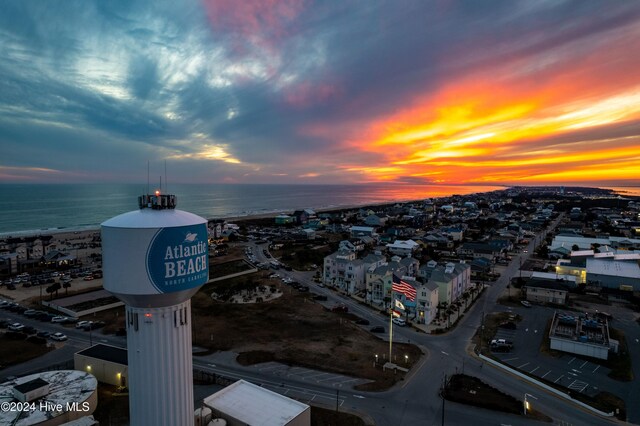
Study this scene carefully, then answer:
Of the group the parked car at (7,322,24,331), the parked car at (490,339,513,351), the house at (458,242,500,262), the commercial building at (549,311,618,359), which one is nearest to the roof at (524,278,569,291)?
the commercial building at (549,311,618,359)

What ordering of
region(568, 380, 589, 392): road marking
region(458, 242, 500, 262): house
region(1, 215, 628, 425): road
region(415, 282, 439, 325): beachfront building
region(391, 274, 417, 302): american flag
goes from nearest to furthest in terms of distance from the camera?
region(1, 215, 628, 425): road
region(568, 380, 589, 392): road marking
region(391, 274, 417, 302): american flag
region(415, 282, 439, 325): beachfront building
region(458, 242, 500, 262): house

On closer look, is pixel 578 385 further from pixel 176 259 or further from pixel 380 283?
pixel 176 259

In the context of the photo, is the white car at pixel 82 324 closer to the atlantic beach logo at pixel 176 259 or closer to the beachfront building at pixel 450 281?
the atlantic beach logo at pixel 176 259

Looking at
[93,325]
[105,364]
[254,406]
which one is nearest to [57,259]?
[93,325]

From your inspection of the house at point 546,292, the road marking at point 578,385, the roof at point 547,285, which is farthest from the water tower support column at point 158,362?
the roof at point 547,285

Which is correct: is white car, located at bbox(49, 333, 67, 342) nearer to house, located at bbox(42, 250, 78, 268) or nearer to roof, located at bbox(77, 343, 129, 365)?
roof, located at bbox(77, 343, 129, 365)

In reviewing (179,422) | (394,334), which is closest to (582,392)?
(394,334)
